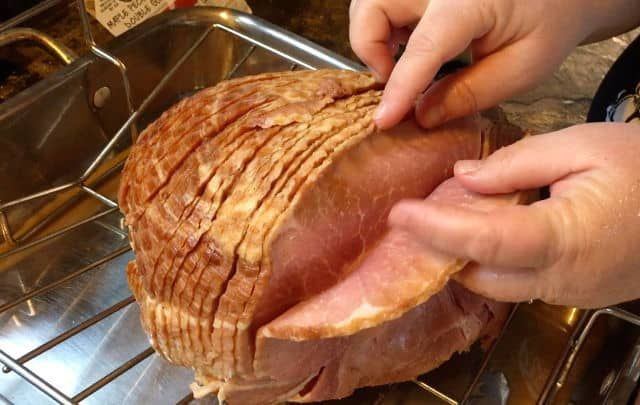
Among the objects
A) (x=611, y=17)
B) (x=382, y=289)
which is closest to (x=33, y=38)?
(x=382, y=289)

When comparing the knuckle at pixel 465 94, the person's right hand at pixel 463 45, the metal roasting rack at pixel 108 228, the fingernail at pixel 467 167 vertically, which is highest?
the person's right hand at pixel 463 45

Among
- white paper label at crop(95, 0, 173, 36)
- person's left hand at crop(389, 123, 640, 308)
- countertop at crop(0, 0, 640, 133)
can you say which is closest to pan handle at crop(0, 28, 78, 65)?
white paper label at crop(95, 0, 173, 36)

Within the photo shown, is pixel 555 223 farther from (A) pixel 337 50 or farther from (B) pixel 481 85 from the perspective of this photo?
(A) pixel 337 50

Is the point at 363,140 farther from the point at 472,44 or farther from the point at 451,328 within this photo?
the point at 451,328

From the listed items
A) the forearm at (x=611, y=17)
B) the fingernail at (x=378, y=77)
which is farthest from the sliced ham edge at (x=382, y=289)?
the forearm at (x=611, y=17)

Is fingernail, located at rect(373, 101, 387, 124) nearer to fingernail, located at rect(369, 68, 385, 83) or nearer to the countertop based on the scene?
fingernail, located at rect(369, 68, 385, 83)

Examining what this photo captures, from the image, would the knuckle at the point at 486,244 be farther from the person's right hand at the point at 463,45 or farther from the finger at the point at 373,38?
the finger at the point at 373,38

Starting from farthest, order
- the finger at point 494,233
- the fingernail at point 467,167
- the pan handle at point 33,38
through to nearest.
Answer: the pan handle at point 33,38 → the fingernail at point 467,167 → the finger at point 494,233
